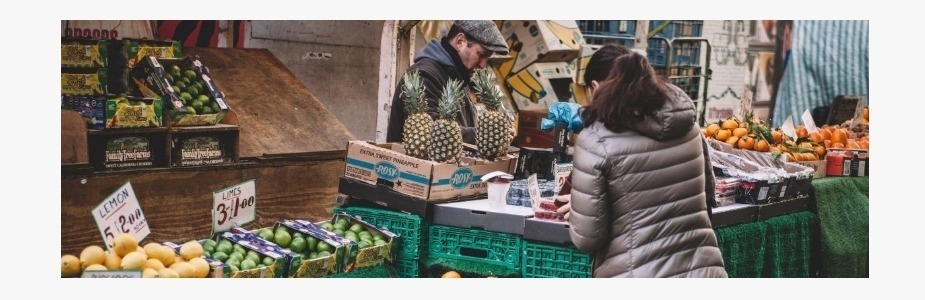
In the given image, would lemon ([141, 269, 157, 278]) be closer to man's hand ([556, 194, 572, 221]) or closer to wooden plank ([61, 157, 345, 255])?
wooden plank ([61, 157, 345, 255])

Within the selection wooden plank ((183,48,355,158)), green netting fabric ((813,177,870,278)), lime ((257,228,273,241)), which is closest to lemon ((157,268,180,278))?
lime ((257,228,273,241))

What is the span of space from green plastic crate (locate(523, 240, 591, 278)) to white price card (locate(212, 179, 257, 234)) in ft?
4.57

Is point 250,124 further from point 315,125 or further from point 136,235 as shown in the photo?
point 136,235

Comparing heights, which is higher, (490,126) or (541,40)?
(541,40)

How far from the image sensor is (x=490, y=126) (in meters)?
5.24

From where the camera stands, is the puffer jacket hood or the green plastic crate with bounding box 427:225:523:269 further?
the green plastic crate with bounding box 427:225:523:269

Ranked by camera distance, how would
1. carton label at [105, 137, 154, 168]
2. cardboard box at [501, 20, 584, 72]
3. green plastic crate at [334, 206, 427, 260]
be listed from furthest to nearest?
cardboard box at [501, 20, 584, 72] < carton label at [105, 137, 154, 168] < green plastic crate at [334, 206, 427, 260]

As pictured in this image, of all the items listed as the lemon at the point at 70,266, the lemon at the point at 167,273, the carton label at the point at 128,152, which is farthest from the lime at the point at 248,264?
the carton label at the point at 128,152

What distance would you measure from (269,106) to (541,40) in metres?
2.71

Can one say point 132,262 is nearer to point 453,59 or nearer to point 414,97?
point 414,97

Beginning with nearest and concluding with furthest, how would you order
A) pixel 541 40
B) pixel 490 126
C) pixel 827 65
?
pixel 490 126
pixel 541 40
pixel 827 65

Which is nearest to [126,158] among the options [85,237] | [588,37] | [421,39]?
[85,237]

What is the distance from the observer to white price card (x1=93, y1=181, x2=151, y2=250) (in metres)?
4.46

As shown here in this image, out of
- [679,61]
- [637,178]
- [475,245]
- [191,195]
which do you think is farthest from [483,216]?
[679,61]
